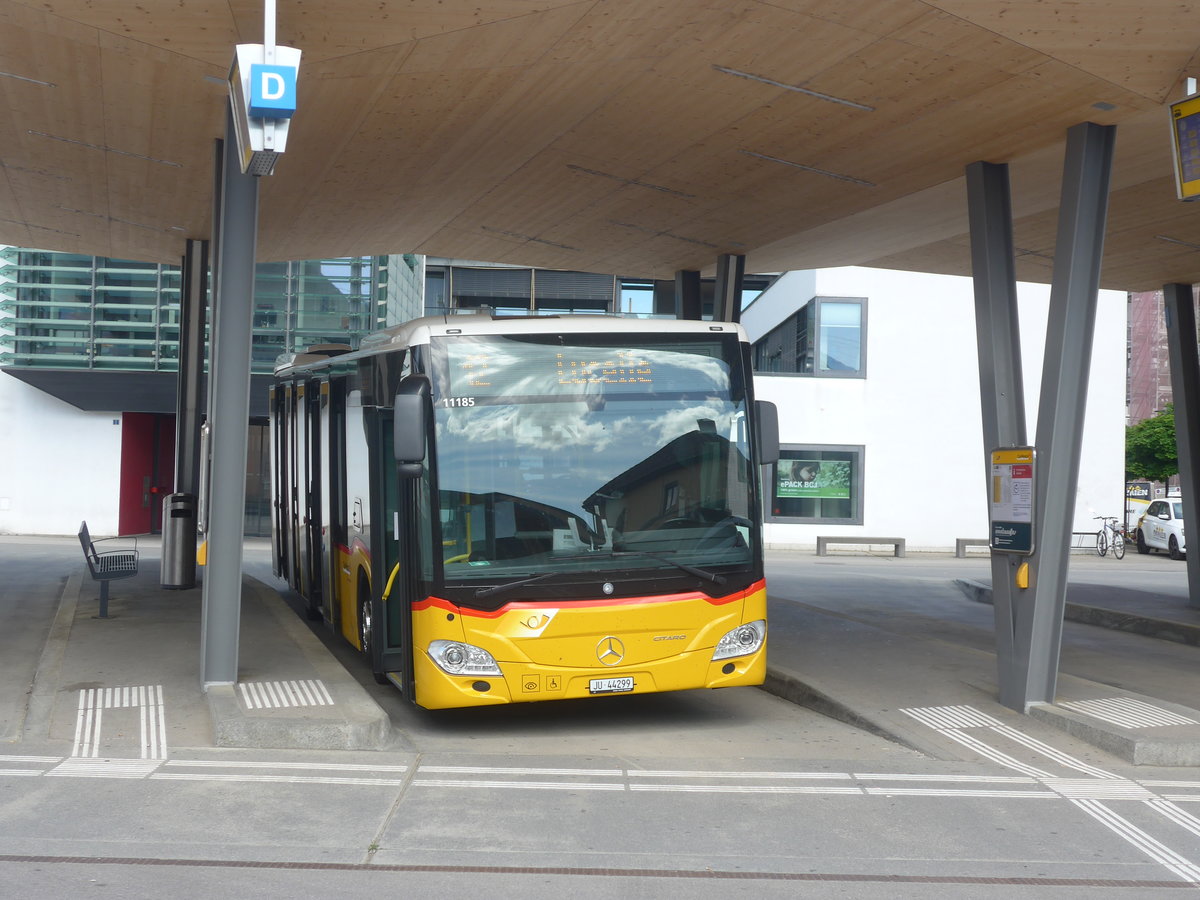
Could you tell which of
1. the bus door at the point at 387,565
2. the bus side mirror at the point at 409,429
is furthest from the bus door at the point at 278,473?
the bus side mirror at the point at 409,429

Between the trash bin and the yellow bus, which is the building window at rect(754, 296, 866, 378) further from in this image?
the yellow bus

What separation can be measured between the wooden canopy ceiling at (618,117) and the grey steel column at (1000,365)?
31.9 inches

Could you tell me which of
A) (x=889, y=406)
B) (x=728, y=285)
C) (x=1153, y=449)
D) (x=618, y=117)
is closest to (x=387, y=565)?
(x=618, y=117)

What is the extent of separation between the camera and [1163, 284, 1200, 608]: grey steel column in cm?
1769

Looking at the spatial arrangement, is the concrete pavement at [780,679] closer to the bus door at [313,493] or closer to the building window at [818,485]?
the bus door at [313,493]

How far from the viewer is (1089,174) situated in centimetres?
945

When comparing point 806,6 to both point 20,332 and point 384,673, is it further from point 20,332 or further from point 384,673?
point 20,332

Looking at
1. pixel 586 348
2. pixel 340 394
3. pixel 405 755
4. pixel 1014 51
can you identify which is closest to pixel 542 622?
pixel 405 755

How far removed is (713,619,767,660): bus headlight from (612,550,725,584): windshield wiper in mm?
413

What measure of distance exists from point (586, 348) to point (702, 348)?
905 millimetres

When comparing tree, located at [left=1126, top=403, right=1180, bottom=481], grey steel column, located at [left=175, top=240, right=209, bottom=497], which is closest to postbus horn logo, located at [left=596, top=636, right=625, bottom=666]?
grey steel column, located at [left=175, top=240, right=209, bottom=497]

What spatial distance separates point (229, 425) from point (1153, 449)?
169ft

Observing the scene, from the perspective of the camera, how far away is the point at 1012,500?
32.6 feet

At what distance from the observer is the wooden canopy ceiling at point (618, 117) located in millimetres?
8008
